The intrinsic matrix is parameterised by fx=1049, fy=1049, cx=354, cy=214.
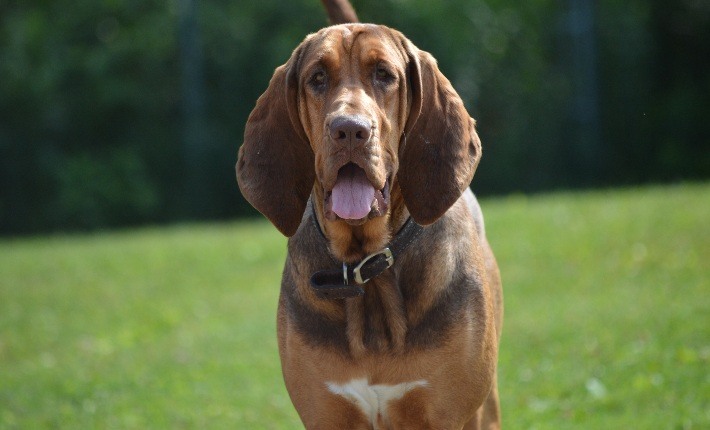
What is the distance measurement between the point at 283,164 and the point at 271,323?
591 centimetres

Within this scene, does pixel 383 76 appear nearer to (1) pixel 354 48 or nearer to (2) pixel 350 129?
(1) pixel 354 48

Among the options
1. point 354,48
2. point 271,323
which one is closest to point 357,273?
point 354,48

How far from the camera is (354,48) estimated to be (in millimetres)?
4172

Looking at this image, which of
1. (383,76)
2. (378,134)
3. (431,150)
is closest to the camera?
(378,134)

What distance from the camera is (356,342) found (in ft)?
13.9

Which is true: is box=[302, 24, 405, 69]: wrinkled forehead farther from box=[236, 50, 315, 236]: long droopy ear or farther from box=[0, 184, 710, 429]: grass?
box=[0, 184, 710, 429]: grass

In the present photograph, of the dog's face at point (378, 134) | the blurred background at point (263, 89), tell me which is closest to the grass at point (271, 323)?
the dog's face at point (378, 134)

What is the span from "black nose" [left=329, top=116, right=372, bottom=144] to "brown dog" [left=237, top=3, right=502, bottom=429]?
0.27 metres

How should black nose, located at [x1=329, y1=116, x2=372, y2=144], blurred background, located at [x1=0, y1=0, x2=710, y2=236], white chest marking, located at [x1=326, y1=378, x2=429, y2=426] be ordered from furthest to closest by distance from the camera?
blurred background, located at [x1=0, y1=0, x2=710, y2=236], white chest marking, located at [x1=326, y1=378, x2=429, y2=426], black nose, located at [x1=329, y1=116, x2=372, y2=144]

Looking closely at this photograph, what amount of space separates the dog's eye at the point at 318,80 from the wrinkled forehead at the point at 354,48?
40 mm

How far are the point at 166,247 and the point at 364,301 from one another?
405 inches

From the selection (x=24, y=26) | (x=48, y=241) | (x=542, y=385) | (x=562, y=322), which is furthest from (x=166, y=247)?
(x=24, y=26)

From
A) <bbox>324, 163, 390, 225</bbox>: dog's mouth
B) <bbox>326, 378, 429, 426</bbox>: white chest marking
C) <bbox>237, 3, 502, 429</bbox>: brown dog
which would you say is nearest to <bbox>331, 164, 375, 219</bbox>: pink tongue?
<bbox>324, 163, 390, 225</bbox>: dog's mouth

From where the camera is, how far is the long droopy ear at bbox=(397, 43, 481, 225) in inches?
166
